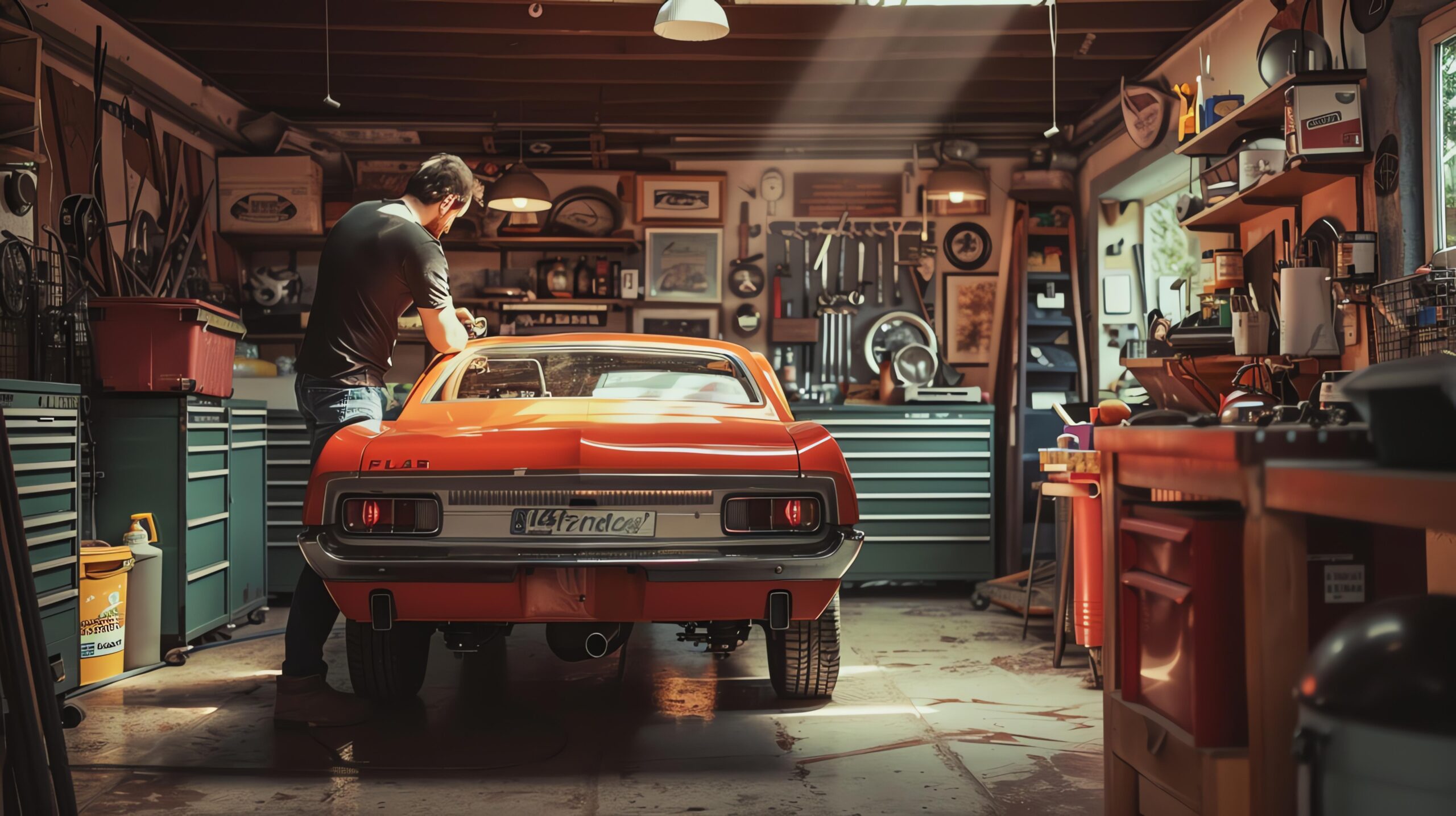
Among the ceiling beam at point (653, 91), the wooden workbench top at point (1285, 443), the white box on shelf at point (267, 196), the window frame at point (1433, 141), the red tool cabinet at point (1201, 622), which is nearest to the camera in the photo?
the wooden workbench top at point (1285, 443)

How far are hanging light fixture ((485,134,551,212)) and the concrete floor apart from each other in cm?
277

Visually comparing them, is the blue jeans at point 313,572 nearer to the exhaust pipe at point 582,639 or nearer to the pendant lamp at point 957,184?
the exhaust pipe at point 582,639

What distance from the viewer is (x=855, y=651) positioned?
4.13 meters

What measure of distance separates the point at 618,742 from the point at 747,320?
4278 mm

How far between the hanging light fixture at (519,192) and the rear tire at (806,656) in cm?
348

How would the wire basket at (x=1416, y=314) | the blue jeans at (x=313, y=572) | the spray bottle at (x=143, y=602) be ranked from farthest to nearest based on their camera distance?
1. the spray bottle at (x=143, y=602)
2. the blue jeans at (x=313, y=572)
3. the wire basket at (x=1416, y=314)

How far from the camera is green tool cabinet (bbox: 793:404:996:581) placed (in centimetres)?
578

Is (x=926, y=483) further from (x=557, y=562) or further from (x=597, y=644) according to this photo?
(x=557, y=562)

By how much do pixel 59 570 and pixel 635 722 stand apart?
1.86m

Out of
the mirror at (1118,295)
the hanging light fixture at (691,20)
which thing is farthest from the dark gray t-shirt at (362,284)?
the mirror at (1118,295)

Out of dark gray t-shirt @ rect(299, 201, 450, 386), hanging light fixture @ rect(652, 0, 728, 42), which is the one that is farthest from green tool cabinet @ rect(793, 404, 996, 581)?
dark gray t-shirt @ rect(299, 201, 450, 386)

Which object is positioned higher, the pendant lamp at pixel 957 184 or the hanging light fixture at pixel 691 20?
the hanging light fixture at pixel 691 20

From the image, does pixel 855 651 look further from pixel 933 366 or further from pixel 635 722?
pixel 933 366

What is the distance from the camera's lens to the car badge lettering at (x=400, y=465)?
2.45m
